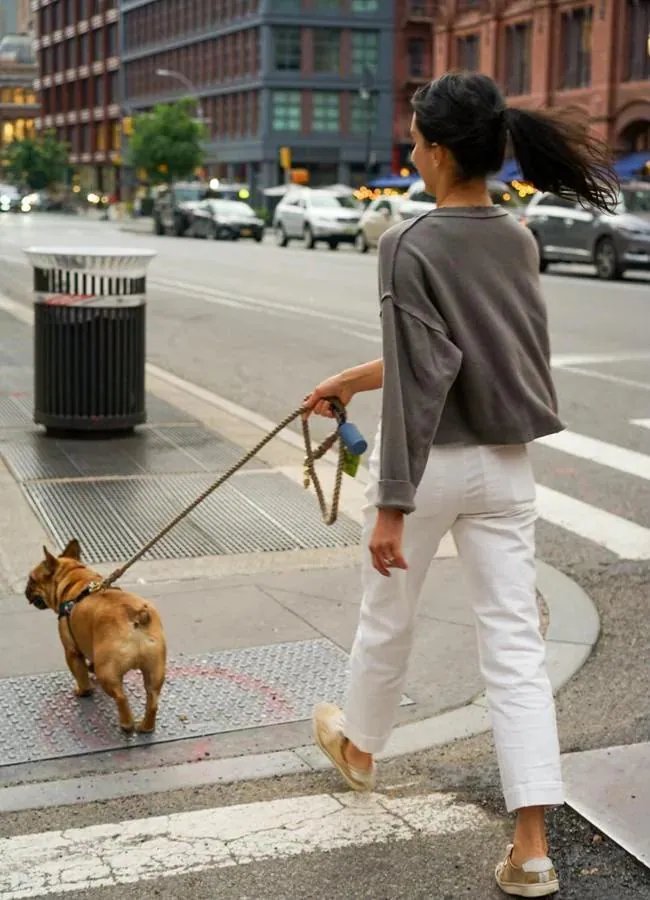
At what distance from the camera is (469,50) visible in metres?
62.4

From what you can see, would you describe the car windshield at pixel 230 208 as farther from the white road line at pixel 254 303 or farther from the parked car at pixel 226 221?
the white road line at pixel 254 303

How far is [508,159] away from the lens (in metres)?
3.49

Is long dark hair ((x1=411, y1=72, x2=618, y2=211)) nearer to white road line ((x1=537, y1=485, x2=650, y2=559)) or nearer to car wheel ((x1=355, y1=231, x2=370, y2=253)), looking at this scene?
white road line ((x1=537, y1=485, x2=650, y2=559))

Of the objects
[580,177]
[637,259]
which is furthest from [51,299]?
[637,259]

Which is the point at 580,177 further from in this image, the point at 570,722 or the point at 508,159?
the point at 570,722

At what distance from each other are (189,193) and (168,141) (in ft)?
75.1

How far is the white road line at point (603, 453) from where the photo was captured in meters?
8.80

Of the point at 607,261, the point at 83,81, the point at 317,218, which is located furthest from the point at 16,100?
the point at 607,261

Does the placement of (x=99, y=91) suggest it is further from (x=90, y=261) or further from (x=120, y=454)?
(x=120, y=454)

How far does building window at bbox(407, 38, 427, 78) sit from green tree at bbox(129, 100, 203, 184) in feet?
49.0

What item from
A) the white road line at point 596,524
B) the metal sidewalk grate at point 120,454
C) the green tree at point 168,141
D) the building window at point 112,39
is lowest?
the white road line at point 596,524

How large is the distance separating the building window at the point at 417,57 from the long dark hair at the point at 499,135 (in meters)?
84.9

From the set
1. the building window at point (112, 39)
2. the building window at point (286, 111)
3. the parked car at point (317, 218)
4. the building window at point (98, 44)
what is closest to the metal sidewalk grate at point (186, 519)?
the parked car at point (317, 218)

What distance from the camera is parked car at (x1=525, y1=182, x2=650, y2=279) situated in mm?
25812
